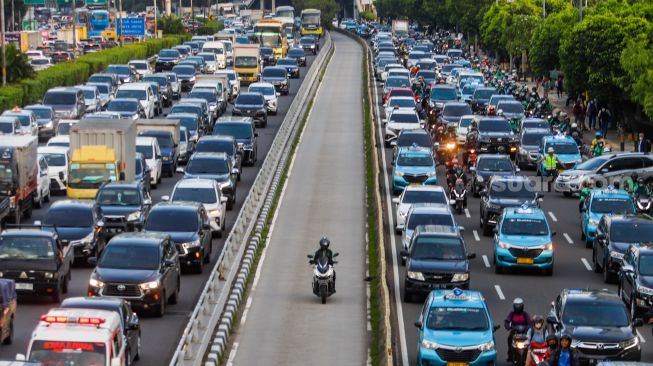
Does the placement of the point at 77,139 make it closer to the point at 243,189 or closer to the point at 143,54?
the point at 243,189

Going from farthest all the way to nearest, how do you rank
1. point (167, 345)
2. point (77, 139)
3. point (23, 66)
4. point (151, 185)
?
point (23, 66) < point (151, 185) < point (77, 139) < point (167, 345)

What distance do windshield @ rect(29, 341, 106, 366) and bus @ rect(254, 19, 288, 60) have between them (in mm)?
98765

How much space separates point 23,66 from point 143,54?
33686mm

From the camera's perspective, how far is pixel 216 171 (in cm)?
5238

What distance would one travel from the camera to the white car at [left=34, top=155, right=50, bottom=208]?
50.9 metres

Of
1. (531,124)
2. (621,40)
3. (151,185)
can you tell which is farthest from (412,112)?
(151,185)

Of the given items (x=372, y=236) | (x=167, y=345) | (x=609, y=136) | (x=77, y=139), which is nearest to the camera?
(x=167, y=345)

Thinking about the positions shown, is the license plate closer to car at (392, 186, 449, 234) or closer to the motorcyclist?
the motorcyclist

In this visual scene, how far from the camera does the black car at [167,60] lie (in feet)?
362

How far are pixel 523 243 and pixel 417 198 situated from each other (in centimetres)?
706

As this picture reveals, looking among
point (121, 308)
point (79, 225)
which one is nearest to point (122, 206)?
point (79, 225)

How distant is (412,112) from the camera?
238 feet

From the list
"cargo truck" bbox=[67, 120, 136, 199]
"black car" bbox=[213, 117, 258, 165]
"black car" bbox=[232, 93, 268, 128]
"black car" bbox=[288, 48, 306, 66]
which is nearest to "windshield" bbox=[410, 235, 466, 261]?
"cargo truck" bbox=[67, 120, 136, 199]

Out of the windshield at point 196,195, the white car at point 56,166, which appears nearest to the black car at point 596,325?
the windshield at point 196,195
